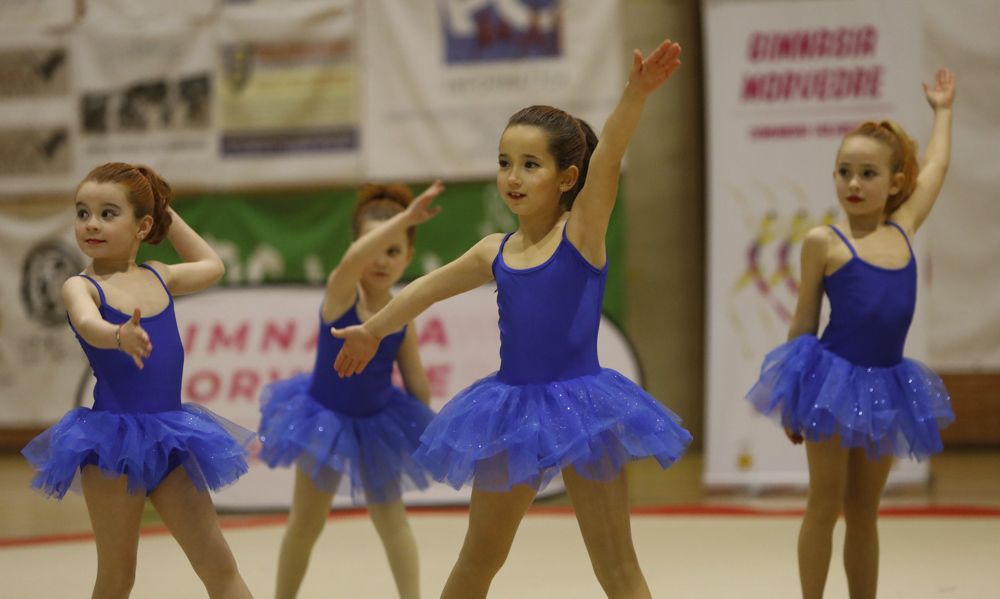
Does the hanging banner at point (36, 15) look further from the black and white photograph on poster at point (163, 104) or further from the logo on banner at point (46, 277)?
the logo on banner at point (46, 277)

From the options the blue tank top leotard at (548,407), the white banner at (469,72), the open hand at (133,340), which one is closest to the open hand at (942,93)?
the blue tank top leotard at (548,407)

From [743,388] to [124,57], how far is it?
4690mm

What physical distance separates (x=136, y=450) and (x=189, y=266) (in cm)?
57

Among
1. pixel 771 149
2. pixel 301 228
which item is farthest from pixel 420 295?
pixel 301 228

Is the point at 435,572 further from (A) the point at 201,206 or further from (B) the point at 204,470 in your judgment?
(A) the point at 201,206

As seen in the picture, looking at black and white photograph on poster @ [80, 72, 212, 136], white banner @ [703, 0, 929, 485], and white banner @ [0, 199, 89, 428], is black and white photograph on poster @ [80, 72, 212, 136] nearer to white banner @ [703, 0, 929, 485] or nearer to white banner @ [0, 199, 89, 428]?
white banner @ [0, 199, 89, 428]

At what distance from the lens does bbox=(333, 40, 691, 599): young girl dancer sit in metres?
2.64

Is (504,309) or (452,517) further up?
(504,309)

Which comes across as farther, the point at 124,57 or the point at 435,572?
the point at 124,57

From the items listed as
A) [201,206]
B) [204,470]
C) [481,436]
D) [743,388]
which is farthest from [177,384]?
[201,206]

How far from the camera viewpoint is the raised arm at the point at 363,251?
344 centimetres

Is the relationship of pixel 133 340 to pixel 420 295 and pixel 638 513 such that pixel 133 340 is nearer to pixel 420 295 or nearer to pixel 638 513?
pixel 420 295

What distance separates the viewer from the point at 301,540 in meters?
3.69

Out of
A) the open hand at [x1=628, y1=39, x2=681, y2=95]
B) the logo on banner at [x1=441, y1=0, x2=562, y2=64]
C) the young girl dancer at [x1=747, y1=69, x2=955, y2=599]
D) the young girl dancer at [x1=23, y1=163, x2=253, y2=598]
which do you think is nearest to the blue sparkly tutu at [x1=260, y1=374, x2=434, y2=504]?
the young girl dancer at [x1=23, y1=163, x2=253, y2=598]
